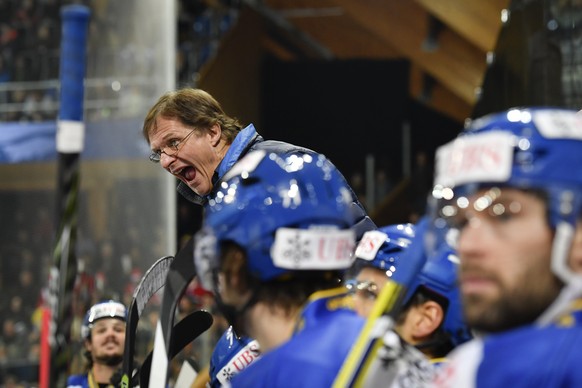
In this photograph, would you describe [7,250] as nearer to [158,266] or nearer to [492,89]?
[492,89]

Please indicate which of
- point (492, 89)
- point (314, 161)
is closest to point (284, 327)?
point (314, 161)

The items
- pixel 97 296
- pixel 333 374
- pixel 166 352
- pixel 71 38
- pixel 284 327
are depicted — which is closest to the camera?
pixel 333 374

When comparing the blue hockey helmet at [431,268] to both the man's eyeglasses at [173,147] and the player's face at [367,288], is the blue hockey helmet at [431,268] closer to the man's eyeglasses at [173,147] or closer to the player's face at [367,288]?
the player's face at [367,288]

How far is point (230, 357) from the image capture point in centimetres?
350

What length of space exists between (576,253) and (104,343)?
4643 millimetres

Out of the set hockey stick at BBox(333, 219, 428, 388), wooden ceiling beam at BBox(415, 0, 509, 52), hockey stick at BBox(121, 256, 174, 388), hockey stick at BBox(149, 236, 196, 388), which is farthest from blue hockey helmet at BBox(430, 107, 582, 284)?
wooden ceiling beam at BBox(415, 0, 509, 52)

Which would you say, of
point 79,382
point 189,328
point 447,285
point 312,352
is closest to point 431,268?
point 447,285

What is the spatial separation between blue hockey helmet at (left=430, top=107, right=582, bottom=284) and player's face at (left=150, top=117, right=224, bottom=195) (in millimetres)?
2069

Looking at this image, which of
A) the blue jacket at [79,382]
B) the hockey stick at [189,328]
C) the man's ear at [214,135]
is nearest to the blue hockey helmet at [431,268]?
the hockey stick at [189,328]

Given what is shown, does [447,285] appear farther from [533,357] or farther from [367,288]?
[533,357]

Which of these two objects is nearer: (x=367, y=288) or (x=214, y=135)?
(x=367, y=288)

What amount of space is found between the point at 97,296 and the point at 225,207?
7358 mm

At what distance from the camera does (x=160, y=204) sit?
10109mm

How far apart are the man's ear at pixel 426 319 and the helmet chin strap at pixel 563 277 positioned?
44.8 inches
